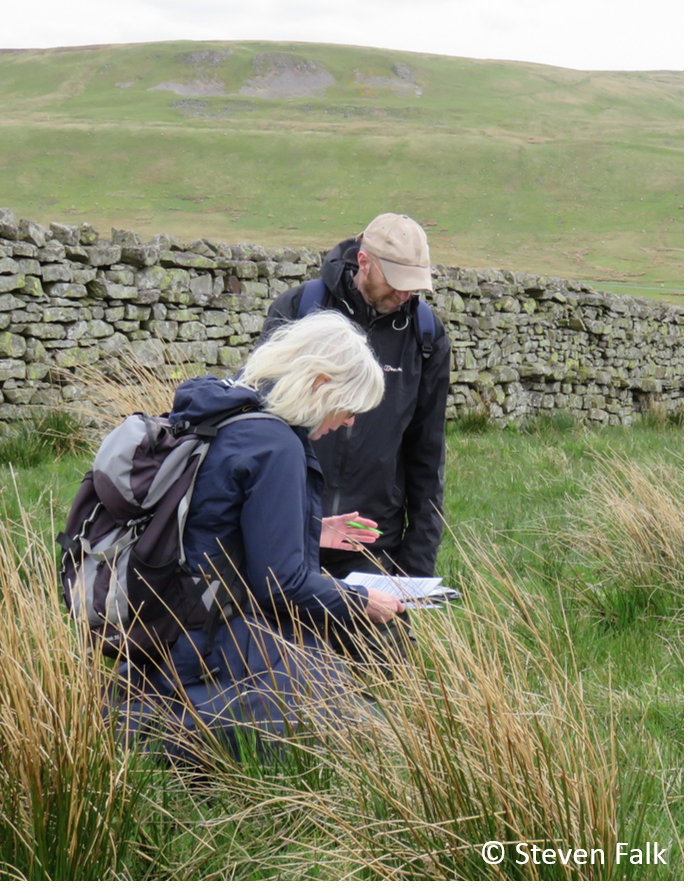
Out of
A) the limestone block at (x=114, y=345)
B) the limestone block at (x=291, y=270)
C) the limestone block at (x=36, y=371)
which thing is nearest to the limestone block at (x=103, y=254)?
the limestone block at (x=114, y=345)

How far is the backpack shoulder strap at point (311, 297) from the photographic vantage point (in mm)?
3525

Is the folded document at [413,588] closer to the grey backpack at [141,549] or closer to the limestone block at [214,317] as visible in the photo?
the grey backpack at [141,549]

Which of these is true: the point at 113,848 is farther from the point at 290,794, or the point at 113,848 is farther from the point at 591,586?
the point at 591,586

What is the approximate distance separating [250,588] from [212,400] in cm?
53

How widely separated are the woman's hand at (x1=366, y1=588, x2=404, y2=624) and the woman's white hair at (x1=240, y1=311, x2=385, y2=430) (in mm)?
530

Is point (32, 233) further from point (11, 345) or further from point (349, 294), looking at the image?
point (349, 294)

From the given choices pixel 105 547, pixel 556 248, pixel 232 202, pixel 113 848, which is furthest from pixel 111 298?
pixel 232 202

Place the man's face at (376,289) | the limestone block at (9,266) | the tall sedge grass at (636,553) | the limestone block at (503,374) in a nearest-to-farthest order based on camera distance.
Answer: the man's face at (376,289), the tall sedge grass at (636,553), the limestone block at (9,266), the limestone block at (503,374)

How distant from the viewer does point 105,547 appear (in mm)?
2232

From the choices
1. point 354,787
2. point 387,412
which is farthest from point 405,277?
point 354,787

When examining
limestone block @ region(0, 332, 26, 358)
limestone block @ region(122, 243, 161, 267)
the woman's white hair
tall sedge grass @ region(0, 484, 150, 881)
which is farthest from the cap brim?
limestone block @ region(122, 243, 161, 267)

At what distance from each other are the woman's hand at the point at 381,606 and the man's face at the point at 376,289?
139cm

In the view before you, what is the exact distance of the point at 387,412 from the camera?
3.57 m

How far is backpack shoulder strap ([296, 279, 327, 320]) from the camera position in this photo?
353 cm
